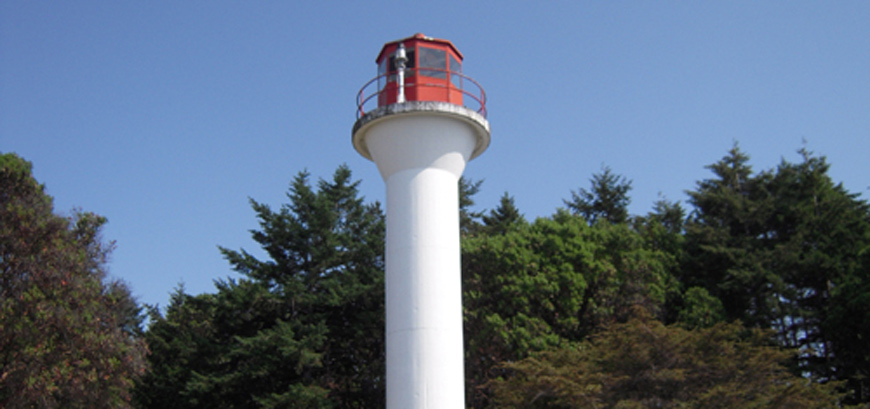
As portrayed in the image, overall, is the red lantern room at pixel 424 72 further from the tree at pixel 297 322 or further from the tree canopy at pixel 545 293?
the tree at pixel 297 322

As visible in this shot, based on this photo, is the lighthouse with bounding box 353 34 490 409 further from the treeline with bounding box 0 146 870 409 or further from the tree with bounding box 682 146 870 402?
the tree with bounding box 682 146 870 402

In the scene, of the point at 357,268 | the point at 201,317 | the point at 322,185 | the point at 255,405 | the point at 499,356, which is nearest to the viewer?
the point at 499,356

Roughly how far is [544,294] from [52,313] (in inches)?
733

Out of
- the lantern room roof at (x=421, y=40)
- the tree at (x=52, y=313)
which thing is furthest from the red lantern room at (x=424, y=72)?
the tree at (x=52, y=313)

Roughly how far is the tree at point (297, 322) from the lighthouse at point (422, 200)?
15.3 metres

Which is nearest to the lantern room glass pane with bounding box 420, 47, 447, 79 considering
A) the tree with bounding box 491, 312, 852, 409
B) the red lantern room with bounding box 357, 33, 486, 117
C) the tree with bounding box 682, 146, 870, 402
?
the red lantern room with bounding box 357, 33, 486, 117

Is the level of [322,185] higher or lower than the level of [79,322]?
higher

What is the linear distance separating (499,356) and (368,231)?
1097cm

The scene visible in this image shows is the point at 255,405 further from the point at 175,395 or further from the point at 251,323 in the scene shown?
the point at 175,395

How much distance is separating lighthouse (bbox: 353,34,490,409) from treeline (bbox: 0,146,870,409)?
9523 mm

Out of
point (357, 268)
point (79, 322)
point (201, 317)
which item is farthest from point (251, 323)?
point (201, 317)

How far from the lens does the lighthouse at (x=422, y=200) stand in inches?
706

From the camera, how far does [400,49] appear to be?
1978 centimetres

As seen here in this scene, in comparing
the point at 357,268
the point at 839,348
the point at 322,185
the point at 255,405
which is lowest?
the point at 255,405
